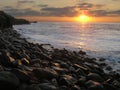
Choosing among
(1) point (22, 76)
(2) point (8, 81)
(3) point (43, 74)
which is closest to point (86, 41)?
(3) point (43, 74)

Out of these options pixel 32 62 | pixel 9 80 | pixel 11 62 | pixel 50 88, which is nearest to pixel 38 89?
pixel 50 88

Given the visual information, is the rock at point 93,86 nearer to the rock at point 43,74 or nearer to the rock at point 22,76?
the rock at point 43,74

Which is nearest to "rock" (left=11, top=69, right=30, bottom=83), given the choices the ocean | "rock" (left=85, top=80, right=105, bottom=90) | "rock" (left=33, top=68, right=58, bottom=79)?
"rock" (left=33, top=68, right=58, bottom=79)

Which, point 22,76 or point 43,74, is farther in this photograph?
point 43,74

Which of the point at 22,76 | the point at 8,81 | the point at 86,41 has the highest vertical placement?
the point at 86,41

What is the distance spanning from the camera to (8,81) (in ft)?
19.4

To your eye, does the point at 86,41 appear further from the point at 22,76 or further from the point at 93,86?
the point at 22,76

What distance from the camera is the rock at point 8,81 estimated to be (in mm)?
5832

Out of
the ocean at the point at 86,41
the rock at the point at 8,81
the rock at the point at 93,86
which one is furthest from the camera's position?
the ocean at the point at 86,41

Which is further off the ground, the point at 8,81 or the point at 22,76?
the point at 22,76

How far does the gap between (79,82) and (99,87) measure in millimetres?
808

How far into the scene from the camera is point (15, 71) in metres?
6.77

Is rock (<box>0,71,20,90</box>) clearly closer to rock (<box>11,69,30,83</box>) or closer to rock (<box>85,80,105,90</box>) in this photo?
rock (<box>11,69,30,83</box>)

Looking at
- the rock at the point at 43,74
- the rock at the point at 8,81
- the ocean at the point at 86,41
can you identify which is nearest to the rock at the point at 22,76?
the rock at the point at 8,81
